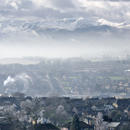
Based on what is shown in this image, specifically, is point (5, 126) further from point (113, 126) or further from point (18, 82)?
point (18, 82)

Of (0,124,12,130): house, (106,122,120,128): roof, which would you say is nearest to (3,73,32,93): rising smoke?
(106,122,120,128): roof

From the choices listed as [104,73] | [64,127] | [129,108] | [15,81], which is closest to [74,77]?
[104,73]

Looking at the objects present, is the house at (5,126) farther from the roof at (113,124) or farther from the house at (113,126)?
the roof at (113,124)

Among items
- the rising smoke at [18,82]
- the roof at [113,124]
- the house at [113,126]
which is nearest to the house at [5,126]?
the house at [113,126]

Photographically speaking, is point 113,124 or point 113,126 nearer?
point 113,126

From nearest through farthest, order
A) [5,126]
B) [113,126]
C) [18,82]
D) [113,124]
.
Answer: [5,126] → [113,126] → [113,124] → [18,82]

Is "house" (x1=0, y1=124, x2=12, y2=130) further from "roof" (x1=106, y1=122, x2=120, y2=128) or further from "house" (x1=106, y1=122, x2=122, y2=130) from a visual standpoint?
"roof" (x1=106, y1=122, x2=120, y2=128)

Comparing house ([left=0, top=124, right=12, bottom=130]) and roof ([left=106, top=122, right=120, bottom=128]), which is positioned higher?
house ([left=0, top=124, right=12, bottom=130])

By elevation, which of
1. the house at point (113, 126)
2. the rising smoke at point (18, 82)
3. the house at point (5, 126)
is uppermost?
the rising smoke at point (18, 82)

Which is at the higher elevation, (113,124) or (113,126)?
(113,124)

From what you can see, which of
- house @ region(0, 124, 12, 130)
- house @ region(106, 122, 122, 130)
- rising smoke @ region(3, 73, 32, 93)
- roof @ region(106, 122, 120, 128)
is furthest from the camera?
rising smoke @ region(3, 73, 32, 93)

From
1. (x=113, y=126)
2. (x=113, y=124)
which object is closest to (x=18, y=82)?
(x=113, y=124)
